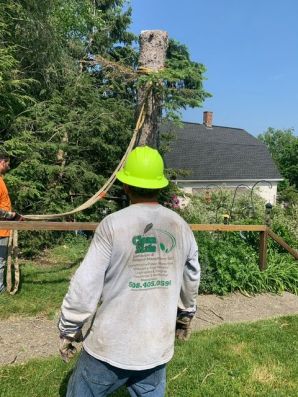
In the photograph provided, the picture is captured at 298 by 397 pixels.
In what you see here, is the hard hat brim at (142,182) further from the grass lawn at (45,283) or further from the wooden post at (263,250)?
the wooden post at (263,250)

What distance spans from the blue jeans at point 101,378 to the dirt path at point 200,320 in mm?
2110

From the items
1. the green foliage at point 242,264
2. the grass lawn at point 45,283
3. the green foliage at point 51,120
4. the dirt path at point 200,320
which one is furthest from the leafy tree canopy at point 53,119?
the dirt path at point 200,320

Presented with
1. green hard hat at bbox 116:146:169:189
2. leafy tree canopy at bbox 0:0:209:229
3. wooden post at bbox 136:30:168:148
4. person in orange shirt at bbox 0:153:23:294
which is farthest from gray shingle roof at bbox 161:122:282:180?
green hard hat at bbox 116:146:169:189

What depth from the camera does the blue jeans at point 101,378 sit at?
7.75ft

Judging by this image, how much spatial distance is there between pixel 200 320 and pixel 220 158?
28.1 meters

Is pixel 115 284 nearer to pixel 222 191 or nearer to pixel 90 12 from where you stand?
pixel 222 191

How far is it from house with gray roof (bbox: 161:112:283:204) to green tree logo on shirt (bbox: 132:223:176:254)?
25290 millimetres

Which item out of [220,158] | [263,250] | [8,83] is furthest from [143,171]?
[220,158]

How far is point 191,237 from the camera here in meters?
2.57

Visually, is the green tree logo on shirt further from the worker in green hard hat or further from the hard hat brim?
the hard hat brim

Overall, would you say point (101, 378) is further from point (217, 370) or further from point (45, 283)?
point (45, 283)

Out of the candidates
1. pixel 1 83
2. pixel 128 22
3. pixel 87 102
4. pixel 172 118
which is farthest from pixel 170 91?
pixel 128 22

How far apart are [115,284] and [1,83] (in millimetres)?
7137

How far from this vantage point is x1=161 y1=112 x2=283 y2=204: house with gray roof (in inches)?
1196
